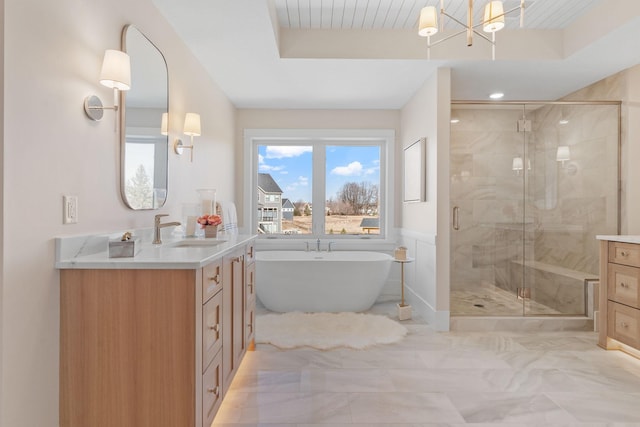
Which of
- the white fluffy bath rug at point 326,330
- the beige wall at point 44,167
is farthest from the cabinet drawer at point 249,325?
the beige wall at point 44,167

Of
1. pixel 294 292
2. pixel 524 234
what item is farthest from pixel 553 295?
pixel 294 292

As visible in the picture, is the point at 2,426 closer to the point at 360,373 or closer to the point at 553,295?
the point at 360,373

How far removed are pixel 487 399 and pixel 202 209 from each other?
2.38m

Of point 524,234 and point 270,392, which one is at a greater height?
point 524,234

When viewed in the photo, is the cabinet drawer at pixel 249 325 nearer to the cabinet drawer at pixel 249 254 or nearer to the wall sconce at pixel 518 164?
the cabinet drawer at pixel 249 254

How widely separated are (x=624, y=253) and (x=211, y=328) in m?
2.88

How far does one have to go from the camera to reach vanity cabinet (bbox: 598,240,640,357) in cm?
256

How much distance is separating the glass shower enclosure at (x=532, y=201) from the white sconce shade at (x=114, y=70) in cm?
273

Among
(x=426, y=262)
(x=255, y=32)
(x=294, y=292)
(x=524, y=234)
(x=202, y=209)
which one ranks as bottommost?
(x=294, y=292)

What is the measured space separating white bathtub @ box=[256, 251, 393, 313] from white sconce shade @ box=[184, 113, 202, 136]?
53.6 inches

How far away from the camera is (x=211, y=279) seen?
162 centimetres

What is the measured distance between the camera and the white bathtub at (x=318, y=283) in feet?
11.7

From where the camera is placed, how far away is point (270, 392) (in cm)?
215

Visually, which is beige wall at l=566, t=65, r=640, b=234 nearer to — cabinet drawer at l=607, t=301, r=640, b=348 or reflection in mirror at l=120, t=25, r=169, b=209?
cabinet drawer at l=607, t=301, r=640, b=348
